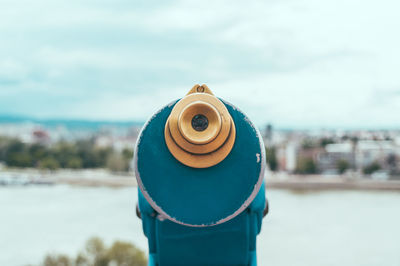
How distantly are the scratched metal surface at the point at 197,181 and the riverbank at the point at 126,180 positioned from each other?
11636 millimetres

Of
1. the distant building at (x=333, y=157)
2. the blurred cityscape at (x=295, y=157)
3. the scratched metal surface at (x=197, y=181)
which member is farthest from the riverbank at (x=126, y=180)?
the scratched metal surface at (x=197, y=181)

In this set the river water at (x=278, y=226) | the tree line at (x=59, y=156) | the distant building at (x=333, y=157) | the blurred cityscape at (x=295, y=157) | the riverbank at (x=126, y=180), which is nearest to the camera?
the river water at (x=278, y=226)

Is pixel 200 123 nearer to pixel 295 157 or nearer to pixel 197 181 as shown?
pixel 197 181

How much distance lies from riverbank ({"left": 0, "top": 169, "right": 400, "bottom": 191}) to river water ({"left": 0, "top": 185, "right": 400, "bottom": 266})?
0.51m

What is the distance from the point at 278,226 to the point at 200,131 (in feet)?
25.9

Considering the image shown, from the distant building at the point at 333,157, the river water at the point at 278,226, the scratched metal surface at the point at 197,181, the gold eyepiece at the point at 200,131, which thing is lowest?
the river water at the point at 278,226

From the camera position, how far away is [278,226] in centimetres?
824

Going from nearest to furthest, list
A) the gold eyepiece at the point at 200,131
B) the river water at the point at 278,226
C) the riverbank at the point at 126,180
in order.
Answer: the gold eyepiece at the point at 200,131 → the river water at the point at 278,226 → the riverbank at the point at 126,180

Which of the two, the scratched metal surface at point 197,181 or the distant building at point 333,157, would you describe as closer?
the scratched metal surface at point 197,181

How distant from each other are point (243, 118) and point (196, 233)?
19 centimetres

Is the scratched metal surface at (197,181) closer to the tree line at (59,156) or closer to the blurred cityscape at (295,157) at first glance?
the blurred cityscape at (295,157)

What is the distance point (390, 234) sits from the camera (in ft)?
26.5

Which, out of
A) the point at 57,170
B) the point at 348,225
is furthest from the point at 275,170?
the point at 57,170

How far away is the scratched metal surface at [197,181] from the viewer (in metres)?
0.66
